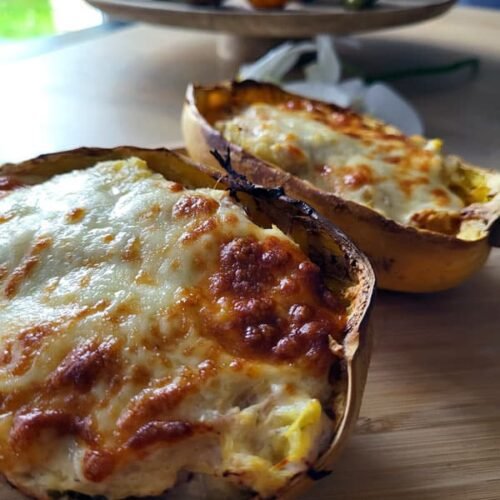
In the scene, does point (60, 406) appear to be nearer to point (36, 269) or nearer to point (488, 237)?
point (36, 269)

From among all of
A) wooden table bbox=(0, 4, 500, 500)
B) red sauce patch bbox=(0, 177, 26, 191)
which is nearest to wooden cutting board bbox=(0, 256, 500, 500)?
wooden table bbox=(0, 4, 500, 500)

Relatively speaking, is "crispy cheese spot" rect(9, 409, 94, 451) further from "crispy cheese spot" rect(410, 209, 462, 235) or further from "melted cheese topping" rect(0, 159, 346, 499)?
"crispy cheese spot" rect(410, 209, 462, 235)

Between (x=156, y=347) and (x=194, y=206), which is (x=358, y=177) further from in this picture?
(x=156, y=347)

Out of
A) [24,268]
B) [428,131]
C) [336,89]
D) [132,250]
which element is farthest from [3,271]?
[428,131]

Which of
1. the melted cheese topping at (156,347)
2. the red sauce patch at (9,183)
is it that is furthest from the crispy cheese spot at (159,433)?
the red sauce patch at (9,183)

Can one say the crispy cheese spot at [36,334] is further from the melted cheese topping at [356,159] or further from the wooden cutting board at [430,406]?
the melted cheese topping at [356,159]
